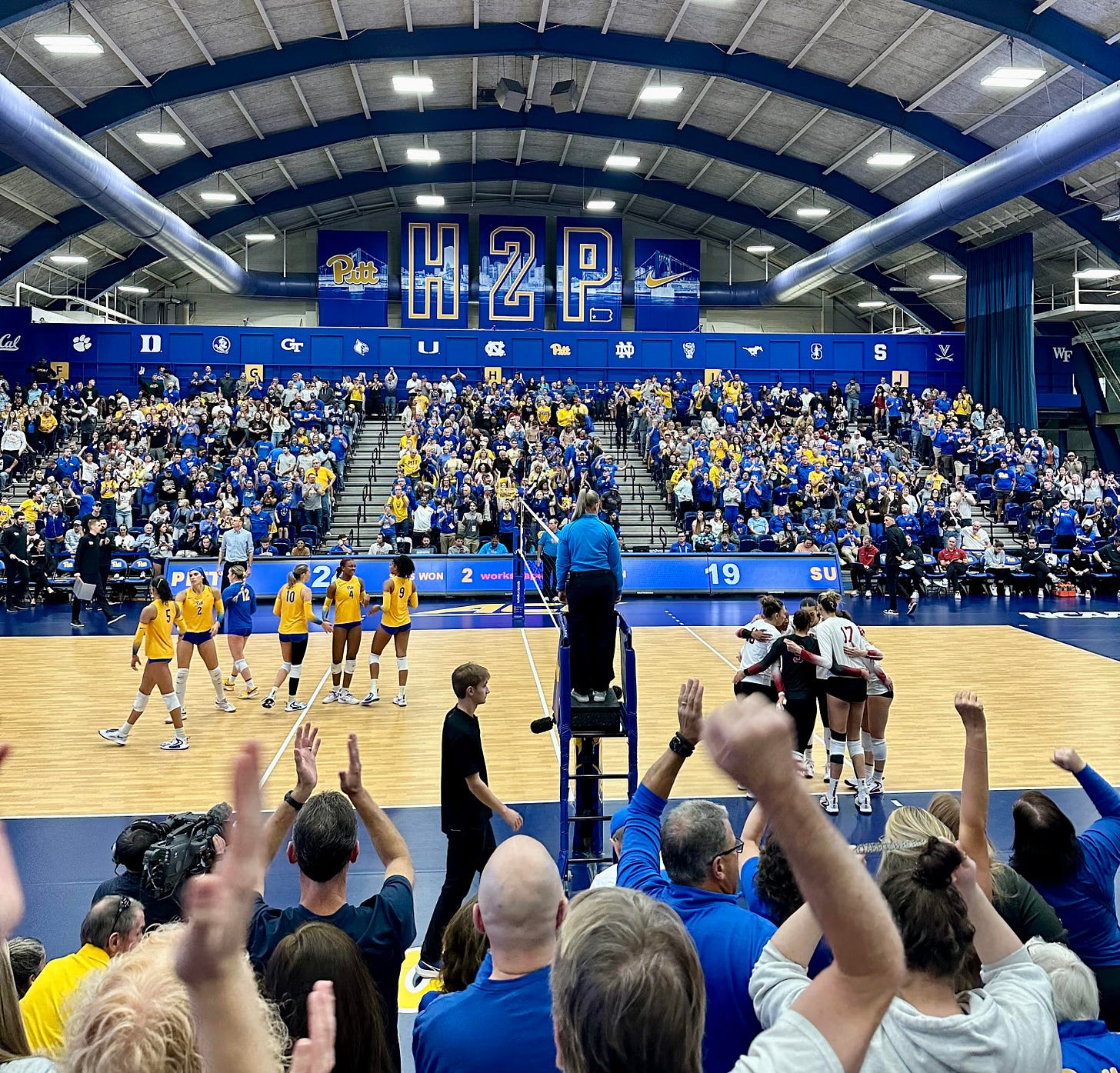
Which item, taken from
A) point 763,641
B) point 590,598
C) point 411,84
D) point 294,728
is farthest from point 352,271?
point 590,598

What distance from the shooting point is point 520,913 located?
95.4 inches

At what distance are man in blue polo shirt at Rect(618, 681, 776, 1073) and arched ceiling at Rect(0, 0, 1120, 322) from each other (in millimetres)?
19765

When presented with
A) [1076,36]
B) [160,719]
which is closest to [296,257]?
[1076,36]

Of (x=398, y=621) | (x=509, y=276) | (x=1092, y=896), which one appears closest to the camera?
(x=1092, y=896)

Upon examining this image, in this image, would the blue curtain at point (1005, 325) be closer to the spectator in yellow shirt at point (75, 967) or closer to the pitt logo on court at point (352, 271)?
the pitt logo on court at point (352, 271)

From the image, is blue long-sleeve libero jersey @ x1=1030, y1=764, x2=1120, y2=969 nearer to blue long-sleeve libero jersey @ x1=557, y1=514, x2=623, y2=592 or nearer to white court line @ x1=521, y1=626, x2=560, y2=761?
blue long-sleeve libero jersey @ x1=557, y1=514, x2=623, y2=592

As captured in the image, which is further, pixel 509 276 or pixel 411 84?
pixel 509 276

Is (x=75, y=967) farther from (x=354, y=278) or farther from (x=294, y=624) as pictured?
(x=354, y=278)

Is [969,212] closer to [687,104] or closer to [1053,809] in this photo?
[687,104]

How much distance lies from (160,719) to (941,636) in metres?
13.2

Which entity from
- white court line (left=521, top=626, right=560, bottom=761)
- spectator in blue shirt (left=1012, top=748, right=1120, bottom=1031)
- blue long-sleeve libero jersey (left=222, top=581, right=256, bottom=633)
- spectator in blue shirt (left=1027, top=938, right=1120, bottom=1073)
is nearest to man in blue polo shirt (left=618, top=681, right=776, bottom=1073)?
spectator in blue shirt (left=1027, top=938, right=1120, bottom=1073)

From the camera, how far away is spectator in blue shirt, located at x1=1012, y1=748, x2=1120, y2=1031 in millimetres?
4078

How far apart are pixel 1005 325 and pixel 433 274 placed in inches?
803

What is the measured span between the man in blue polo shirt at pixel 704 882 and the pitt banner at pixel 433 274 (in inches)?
1444
